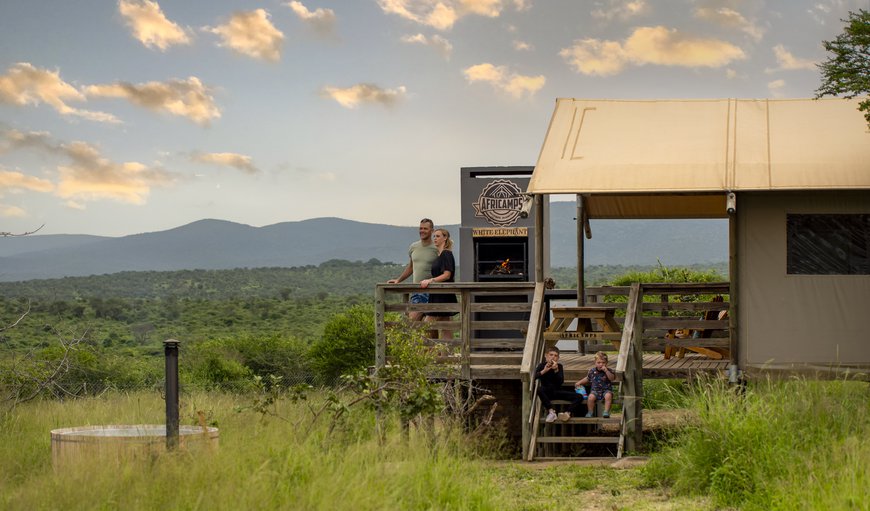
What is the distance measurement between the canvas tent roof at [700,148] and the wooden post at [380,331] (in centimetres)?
230

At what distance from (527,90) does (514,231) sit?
47671mm

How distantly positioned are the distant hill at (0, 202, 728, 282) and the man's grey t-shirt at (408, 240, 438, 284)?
487ft

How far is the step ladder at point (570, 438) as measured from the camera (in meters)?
13.6

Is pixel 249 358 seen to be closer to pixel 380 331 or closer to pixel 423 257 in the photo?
pixel 380 331

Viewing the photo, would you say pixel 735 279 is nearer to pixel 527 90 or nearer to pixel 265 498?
pixel 265 498

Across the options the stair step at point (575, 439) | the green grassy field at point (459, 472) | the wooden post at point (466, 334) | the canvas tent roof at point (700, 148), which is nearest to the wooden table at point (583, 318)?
the wooden post at point (466, 334)

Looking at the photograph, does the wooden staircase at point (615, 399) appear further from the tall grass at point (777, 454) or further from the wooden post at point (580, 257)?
the tall grass at point (777, 454)

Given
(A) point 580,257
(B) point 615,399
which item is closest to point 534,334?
(B) point 615,399

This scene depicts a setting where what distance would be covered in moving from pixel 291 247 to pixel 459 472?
18063cm

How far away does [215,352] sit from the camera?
3806 centimetres

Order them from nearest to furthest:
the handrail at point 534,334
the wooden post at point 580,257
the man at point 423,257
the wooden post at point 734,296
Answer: the handrail at point 534,334, the wooden post at point 734,296, the man at point 423,257, the wooden post at point 580,257

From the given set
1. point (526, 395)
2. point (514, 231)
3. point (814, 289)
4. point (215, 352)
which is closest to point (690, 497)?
point (526, 395)

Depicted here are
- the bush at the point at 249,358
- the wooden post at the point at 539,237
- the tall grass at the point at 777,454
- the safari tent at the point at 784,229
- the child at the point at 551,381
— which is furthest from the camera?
the bush at the point at 249,358

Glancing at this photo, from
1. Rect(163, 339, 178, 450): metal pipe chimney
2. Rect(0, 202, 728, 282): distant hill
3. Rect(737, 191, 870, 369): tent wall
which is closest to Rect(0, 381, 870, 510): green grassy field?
Rect(163, 339, 178, 450): metal pipe chimney
